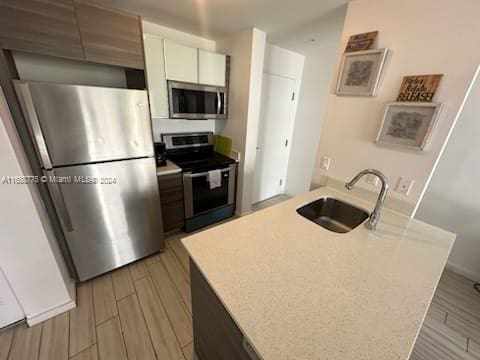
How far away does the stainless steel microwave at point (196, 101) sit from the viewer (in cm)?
210

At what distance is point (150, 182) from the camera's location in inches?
70.5

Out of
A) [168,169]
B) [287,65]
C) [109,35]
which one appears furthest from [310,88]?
[109,35]

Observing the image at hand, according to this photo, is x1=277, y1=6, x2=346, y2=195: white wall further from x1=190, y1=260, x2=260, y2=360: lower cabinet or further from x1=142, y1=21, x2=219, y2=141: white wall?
x1=190, y1=260, x2=260, y2=360: lower cabinet

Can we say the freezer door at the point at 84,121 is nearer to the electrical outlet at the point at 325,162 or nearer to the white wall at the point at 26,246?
the white wall at the point at 26,246

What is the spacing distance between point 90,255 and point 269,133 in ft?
8.67

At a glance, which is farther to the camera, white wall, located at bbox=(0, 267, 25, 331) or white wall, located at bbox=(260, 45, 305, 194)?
white wall, located at bbox=(260, 45, 305, 194)

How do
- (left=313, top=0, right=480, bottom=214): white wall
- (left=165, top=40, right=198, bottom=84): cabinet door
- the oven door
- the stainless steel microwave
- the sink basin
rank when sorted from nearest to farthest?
(left=313, top=0, right=480, bottom=214): white wall, the sink basin, (left=165, top=40, right=198, bottom=84): cabinet door, the stainless steel microwave, the oven door

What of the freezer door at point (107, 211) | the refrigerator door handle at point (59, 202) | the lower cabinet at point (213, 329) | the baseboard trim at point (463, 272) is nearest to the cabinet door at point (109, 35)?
the freezer door at point (107, 211)

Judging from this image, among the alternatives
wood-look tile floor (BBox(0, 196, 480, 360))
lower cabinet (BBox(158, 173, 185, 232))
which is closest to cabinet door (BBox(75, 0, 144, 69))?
lower cabinet (BBox(158, 173, 185, 232))

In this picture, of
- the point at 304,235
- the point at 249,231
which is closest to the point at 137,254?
the point at 249,231

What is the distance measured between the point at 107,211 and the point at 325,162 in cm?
201

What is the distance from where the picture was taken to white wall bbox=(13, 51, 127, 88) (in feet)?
5.04

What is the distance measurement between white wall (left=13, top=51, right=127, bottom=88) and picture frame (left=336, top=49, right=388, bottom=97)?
2.07 m

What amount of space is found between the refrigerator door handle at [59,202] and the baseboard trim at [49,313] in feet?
2.01
